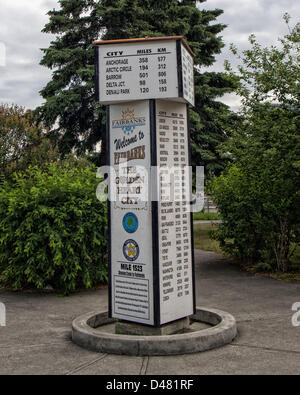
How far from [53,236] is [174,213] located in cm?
289

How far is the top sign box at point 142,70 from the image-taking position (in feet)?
16.6

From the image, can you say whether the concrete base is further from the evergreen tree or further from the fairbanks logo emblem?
the evergreen tree

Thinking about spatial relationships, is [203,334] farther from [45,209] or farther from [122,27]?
[122,27]

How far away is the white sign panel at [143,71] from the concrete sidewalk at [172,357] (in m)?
2.78

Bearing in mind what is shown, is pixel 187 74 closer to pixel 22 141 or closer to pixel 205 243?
pixel 205 243

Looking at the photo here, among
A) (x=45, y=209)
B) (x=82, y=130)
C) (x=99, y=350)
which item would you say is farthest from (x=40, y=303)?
(x=82, y=130)

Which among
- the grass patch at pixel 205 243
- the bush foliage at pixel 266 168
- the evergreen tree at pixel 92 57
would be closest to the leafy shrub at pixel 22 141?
the evergreen tree at pixel 92 57

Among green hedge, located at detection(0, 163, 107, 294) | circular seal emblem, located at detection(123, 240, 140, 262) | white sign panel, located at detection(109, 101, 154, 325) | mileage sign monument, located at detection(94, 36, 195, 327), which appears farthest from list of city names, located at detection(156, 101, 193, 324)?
green hedge, located at detection(0, 163, 107, 294)

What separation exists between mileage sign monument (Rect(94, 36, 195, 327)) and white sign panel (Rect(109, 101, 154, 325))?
1 cm

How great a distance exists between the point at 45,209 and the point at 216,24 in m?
18.1

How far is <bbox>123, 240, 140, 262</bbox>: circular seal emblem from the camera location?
5.20m

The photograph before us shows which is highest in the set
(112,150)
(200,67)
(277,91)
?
(200,67)

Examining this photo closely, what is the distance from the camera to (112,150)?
5.44 m
